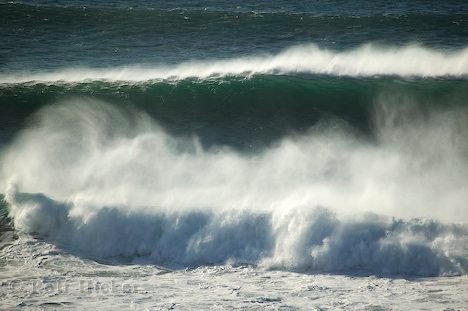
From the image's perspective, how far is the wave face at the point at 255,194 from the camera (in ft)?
32.6

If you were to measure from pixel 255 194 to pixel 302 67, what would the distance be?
5.59 m

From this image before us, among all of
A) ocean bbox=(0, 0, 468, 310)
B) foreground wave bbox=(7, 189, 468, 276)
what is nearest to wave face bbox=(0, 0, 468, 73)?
ocean bbox=(0, 0, 468, 310)

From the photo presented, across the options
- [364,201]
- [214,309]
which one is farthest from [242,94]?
[214,309]

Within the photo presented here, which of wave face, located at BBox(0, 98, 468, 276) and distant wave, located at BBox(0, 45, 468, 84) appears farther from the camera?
distant wave, located at BBox(0, 45, 468, 84)

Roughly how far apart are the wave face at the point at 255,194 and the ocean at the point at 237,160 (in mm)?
38

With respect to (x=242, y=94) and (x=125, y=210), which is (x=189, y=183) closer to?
(x=125, y=210)

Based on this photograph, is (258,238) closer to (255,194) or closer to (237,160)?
(255,194)

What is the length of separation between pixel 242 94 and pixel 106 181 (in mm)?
4693

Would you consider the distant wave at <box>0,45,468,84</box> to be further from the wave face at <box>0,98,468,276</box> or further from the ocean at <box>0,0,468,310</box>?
the wave face at <box>0,98,468,276</box>

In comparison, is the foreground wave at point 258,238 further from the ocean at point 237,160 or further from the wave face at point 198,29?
the wave face at point 198,29

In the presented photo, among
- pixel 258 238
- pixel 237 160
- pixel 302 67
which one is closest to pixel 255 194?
pixel 258 238

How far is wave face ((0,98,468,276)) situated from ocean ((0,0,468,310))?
1.5 inches

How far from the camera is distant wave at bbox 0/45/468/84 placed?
15242mm

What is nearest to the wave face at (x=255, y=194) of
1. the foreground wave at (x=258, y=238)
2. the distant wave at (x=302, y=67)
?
the foreground wave at (x=258, y=238)
